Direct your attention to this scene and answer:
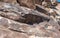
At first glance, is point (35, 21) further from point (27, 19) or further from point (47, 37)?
point (47, 37)

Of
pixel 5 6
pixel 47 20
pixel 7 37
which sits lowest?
pixel 47 20

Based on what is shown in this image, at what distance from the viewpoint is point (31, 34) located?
11.2 metres

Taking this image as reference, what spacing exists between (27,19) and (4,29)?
3361 millimetres

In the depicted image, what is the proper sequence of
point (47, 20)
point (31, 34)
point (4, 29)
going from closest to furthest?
point (4, 29), point (31, 34), point (47, 20)

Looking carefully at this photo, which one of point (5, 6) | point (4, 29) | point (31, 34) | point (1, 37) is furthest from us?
point (5, 6)

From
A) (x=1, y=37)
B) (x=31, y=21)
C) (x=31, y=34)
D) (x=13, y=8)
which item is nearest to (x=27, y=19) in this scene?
(x=31, y=21)

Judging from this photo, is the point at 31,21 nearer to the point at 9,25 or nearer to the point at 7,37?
the point at 9,25

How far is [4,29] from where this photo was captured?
10.4 meters

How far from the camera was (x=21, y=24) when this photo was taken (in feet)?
39.3

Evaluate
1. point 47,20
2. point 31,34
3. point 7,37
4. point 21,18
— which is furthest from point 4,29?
point 47,20

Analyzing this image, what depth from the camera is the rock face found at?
10.6 meters

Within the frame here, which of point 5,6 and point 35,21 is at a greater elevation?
point 5,6

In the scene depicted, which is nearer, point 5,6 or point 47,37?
point 47,37

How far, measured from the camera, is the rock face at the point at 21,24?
1057 centimetres
